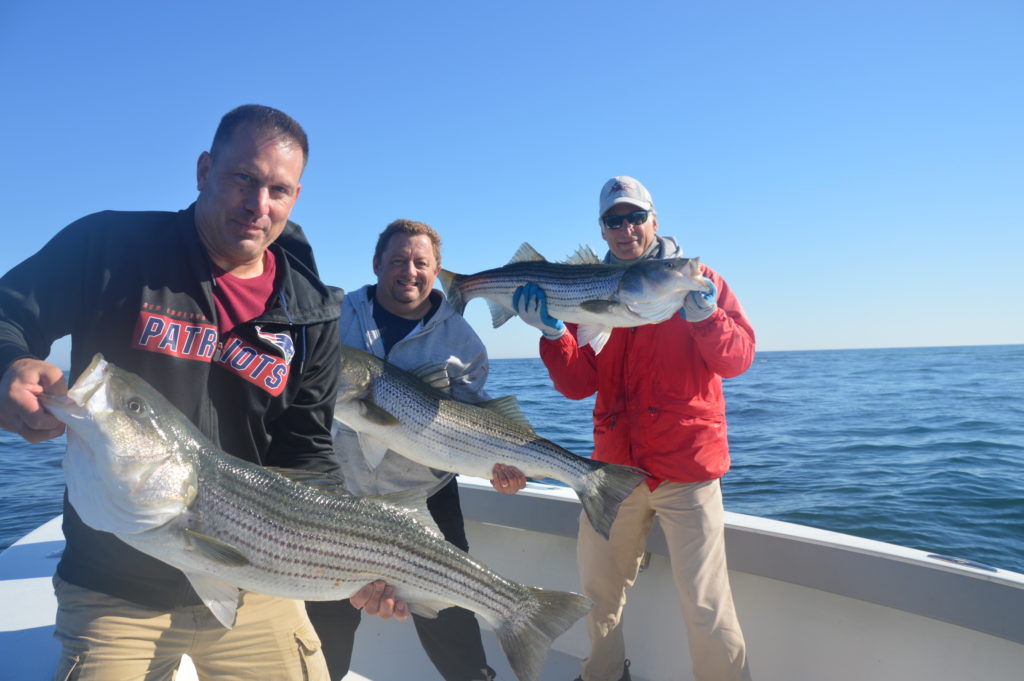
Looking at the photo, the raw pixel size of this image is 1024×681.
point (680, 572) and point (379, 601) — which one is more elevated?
point (379, 601)

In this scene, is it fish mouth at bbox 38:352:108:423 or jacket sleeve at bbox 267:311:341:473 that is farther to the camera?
jacket sleeve at bbox 267:311:341:473

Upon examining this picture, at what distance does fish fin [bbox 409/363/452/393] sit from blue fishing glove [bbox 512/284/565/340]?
2.40 feet

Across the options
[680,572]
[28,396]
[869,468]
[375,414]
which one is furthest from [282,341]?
[869,468]

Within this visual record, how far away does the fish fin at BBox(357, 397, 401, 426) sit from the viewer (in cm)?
411

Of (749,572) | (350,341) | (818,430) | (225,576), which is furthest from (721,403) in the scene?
(818,430)

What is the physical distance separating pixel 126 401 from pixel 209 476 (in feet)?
1.28

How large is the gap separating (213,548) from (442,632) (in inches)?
94.0

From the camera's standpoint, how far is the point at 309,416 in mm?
2857

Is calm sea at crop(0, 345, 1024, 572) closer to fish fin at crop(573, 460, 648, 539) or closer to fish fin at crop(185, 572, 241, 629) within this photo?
fish fin at crop(573, 460, 648, 539)

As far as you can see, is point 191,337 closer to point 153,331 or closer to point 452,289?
point 153,331

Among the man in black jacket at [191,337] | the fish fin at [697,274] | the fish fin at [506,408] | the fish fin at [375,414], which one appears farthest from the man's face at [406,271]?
the fish fin at [697,274]

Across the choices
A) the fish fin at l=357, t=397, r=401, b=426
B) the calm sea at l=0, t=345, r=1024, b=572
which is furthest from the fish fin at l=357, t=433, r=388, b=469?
the calm sea at l=0, t=345, r=1024, b=572

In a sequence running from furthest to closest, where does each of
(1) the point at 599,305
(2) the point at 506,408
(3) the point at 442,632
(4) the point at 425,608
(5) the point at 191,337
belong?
1. (2) the point at 506,408
2. (1) the point at 599,305
3. (3) the point at 442,632
4. (4) the point at 425,608
5. (5) the point at 191,337

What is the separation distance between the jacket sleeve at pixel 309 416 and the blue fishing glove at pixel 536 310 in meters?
1.82
